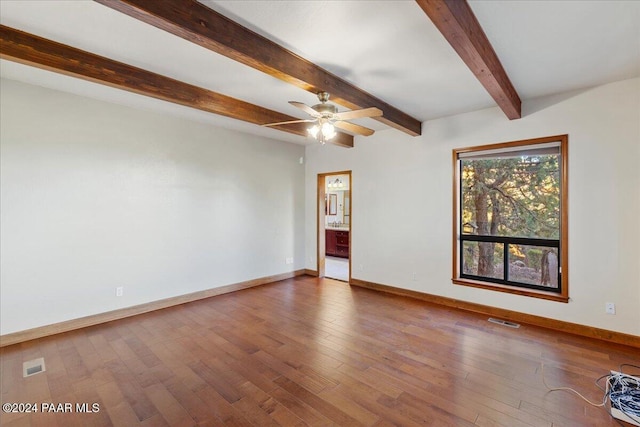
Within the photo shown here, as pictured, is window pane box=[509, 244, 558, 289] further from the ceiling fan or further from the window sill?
the ceiling fan

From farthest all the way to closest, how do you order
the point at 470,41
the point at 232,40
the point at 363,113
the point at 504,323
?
the point at 504,323 < the point at 363,113 < the point at 232,40 < the point at 470,41

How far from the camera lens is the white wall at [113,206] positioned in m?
3.14

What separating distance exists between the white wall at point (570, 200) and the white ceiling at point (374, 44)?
380 mm

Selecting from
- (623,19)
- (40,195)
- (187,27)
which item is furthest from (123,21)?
(623,19)

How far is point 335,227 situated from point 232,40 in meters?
7.03

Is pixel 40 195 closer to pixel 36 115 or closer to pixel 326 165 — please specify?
pixel 36 115

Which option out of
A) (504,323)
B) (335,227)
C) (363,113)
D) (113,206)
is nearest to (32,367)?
(113,206)

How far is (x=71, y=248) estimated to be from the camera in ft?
11.3

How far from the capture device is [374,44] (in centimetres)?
235

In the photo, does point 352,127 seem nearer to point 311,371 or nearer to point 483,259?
point 483,259

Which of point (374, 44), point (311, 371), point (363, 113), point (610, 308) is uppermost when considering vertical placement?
point (374, 44)

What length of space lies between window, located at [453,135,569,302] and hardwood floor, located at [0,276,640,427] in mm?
629

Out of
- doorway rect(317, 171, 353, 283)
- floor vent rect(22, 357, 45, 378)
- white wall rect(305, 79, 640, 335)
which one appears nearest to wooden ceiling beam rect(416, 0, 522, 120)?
white wall rect(305, 79, 640, 335)

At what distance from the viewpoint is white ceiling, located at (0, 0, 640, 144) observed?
196cm
